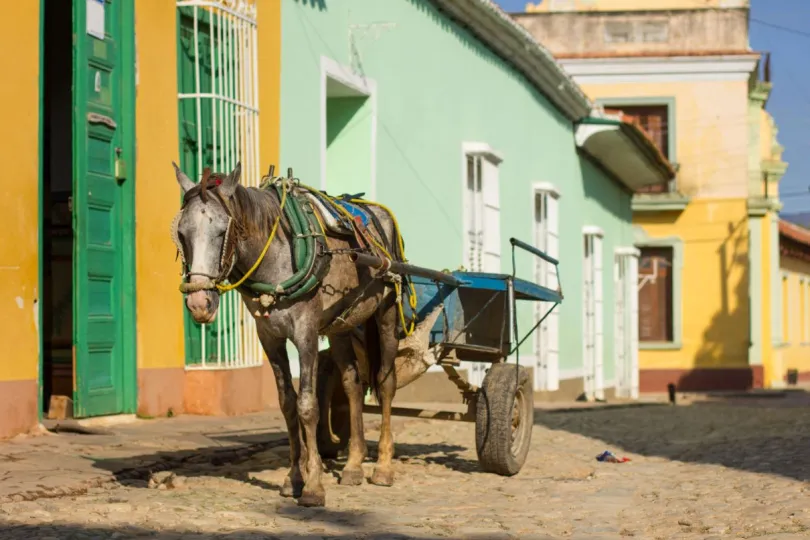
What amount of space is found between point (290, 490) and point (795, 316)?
105 ft

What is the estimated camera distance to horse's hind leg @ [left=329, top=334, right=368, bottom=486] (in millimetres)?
7336

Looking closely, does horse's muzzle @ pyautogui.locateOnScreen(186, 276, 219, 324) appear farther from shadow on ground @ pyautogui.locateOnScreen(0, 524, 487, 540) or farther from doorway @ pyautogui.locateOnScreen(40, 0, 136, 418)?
doorway @ pyautogui.locateOnScreen(40, 0, 136, 418)

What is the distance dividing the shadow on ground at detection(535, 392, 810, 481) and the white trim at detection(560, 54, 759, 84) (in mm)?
11801

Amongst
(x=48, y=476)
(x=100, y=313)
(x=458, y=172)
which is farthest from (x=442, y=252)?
(x=48, y=476)

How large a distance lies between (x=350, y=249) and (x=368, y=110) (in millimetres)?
6148

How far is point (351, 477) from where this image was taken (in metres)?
7.30

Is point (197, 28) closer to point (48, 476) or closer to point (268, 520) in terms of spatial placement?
point (48, 476)

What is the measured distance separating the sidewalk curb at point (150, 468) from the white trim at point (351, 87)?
377 centimetres

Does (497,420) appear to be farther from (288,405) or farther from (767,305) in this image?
(767,305)

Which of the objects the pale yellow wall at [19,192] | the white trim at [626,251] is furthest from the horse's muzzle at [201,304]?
the white trim at [626,251]

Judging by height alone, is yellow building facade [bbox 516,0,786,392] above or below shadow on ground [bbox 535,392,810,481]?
above

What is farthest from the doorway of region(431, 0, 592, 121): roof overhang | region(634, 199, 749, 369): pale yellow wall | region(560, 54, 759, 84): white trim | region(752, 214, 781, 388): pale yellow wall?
region(752, 214, 781, 388): pale yellow wall

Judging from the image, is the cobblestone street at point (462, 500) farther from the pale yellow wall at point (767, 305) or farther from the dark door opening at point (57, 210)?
the pale yellow wall at point (767, 305)

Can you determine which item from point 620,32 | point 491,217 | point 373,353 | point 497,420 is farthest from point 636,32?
point 373,353
